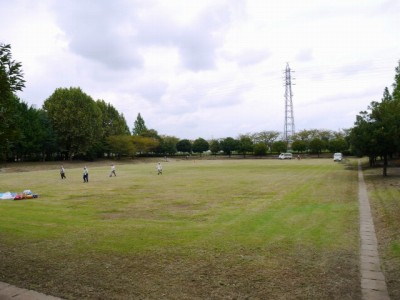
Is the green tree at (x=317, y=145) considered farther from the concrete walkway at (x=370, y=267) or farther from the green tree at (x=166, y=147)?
the concrete walkway at (x=370, y=267)

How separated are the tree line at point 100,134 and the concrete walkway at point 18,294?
280 cm

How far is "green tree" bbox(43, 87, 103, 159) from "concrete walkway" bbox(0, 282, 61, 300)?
6844cm

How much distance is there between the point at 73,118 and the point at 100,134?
8.53m

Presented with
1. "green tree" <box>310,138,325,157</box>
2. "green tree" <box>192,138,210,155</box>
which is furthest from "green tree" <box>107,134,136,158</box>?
"green tree" <box>310,138,325,157</box>

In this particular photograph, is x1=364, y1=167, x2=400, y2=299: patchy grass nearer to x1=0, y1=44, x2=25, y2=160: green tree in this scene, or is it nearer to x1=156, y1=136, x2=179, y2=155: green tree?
x1=0, y1=44, x2=25, y2=160: green tree

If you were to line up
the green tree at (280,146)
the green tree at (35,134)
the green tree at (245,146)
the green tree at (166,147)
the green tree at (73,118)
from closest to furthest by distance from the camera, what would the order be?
1. the green tree at (35,134)
2. the green tree at (73,118)
3. the green tree at (280,146)
4. the green tree at (245,146)
5. the green tree at (166,147)

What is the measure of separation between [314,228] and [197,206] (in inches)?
249

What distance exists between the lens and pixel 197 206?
1577 centimetres

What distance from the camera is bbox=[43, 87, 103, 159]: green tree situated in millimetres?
71000

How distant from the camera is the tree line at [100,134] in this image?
6.80m

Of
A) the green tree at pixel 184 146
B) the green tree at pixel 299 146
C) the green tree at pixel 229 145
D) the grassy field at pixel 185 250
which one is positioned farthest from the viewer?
the green tree at pixel 184 146

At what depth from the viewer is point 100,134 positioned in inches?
3063

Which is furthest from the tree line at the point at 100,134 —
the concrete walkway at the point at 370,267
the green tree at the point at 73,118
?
the concrete walkway at the point at 370,267

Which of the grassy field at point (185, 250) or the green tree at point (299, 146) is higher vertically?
the green tree at point (299, 146)
